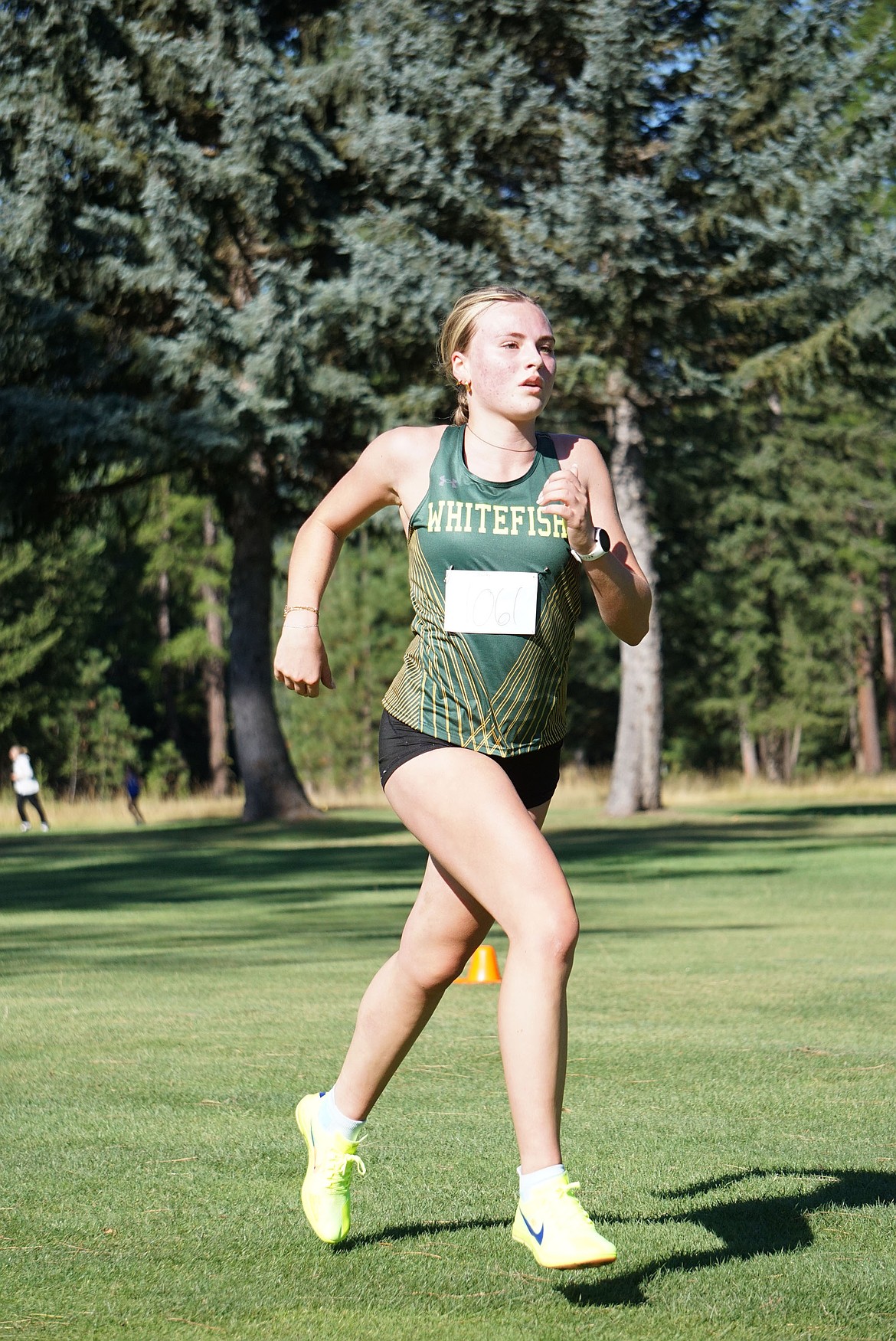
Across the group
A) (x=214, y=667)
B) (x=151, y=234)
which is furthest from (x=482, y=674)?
(x=214, y=667)

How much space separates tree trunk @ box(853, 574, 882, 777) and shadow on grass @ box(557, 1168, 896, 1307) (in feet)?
168

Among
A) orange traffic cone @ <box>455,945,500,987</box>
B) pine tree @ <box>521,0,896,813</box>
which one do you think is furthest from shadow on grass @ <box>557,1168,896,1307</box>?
pine tree @ <box>521,0,896,813</box>

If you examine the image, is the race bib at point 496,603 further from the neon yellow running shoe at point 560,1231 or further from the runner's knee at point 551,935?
the neon yellow running shoe at point 560,1231

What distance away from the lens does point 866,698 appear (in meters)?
57.2

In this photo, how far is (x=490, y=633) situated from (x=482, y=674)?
10cm

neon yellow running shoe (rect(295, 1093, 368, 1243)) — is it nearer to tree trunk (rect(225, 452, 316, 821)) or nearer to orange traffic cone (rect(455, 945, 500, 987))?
orange traffic cone (rect(455, 945, 500, 987))

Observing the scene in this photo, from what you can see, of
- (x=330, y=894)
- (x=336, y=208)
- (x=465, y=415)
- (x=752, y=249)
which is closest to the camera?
(x=465, y=415)

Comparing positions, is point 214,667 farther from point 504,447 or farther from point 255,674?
point 504,447

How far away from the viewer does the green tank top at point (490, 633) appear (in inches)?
150

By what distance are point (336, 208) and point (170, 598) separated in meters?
38.8

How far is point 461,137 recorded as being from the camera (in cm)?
2589

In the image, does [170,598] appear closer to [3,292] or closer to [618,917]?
[3,292]

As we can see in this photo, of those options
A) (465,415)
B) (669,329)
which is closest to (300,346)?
(669,329)

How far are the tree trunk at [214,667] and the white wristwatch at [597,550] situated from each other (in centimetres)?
4835
